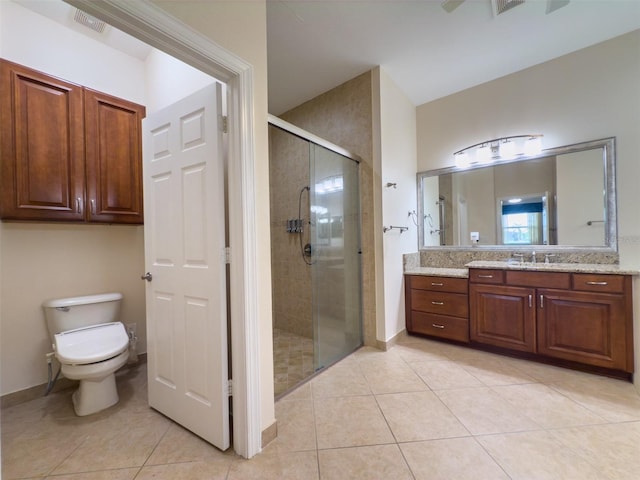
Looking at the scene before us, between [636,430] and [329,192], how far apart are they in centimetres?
246

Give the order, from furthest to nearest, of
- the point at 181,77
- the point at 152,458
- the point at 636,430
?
1. the point at 181,77
2. the point at 636,430
3. the point at 152,458

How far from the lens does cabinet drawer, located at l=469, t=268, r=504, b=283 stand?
2387 mm

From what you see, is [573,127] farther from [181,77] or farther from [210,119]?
[181,77]

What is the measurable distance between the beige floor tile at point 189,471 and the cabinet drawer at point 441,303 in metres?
2.20

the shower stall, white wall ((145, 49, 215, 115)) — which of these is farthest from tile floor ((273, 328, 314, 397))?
white wall ((145, 49, 215, 115))

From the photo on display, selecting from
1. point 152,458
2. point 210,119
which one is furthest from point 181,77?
point 152,458

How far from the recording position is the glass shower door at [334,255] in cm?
235

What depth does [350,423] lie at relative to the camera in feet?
5.16

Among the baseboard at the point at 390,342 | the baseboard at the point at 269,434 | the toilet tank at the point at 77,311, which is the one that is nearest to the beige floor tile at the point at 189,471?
the baseboard at the point at 269,434

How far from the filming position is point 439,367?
2234mm

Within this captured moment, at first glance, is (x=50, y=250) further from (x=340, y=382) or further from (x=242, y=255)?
(x=340, y=382)

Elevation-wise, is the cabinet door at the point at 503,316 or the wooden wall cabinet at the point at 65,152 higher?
the wooden wall cabinet at the point at 65,152

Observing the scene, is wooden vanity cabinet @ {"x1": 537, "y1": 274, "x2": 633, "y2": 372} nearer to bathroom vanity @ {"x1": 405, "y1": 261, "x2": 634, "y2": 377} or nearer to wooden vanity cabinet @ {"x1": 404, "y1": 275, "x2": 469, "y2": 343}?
bathroom vanity @ {"x1": 405, "y1": 261, "x2": 634, "y2": 377}

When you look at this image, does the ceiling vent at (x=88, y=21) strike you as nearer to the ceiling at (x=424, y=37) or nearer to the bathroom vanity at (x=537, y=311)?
the ceiling at (x=424, y=37)
